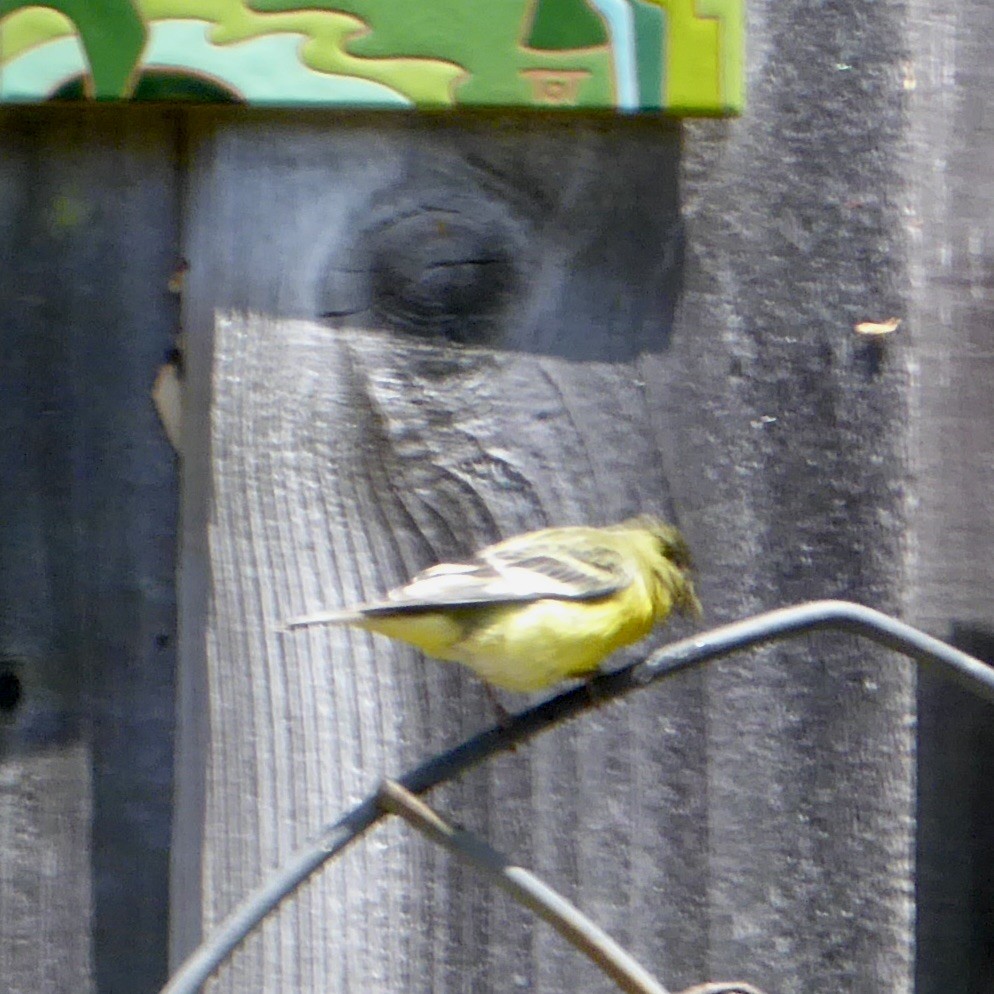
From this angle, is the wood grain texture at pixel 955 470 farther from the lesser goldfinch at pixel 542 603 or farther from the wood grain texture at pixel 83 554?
the wood grain texture at pixel 83 554

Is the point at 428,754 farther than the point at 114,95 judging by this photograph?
Yes

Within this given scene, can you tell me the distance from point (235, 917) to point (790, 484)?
2.55 ft

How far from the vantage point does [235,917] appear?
45.3 inches

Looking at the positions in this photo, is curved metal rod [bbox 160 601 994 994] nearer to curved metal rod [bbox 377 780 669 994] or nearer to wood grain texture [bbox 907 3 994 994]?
curved metal rod [bbox 377 780 669 994]

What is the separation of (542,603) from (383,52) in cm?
67

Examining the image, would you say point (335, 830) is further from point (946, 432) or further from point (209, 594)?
point (946, 432)

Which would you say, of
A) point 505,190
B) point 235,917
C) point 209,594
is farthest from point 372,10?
point 235,917

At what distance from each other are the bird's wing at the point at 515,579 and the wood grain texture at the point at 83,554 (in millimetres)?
310

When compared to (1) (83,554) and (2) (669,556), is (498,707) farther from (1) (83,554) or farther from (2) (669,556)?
(1) (83,554)

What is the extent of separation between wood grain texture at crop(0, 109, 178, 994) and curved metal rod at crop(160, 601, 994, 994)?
0.38m

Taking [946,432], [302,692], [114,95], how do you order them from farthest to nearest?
[946,432] < [302,692] < [114,95]

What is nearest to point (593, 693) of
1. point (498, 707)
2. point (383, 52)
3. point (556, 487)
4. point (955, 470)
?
point (498, 707)

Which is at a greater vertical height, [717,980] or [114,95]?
[114,95]

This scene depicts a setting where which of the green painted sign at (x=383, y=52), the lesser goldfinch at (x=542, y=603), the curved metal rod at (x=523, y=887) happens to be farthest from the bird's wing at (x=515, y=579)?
the green painted sign at (x=383, y=52)
